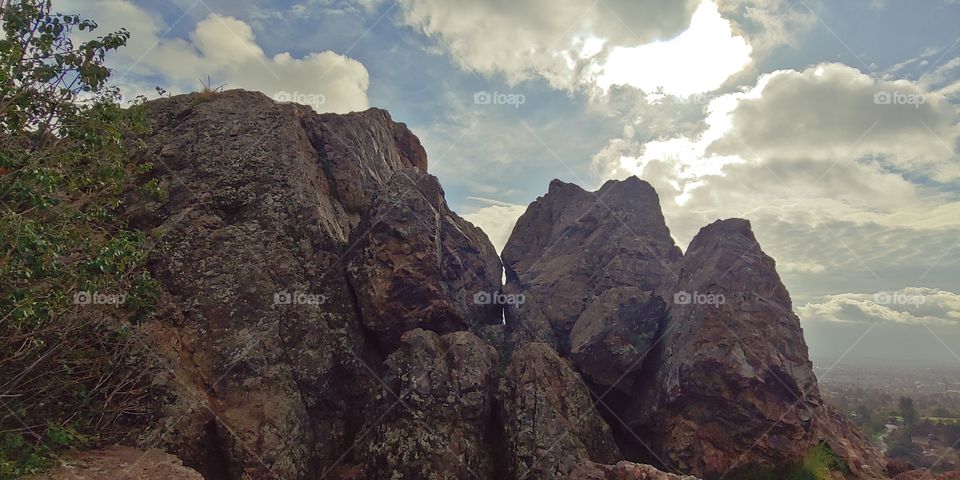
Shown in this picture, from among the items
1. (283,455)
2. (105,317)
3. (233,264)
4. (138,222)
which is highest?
(138,222)

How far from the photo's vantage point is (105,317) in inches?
572

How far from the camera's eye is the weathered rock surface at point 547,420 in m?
15.9

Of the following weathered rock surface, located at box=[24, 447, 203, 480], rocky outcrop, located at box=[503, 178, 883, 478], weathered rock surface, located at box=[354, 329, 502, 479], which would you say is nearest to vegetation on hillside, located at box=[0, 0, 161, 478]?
weathered rock surface, located at box=[24, 447, 203, 480]

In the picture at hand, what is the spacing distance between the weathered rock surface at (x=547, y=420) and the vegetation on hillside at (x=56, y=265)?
1230cm

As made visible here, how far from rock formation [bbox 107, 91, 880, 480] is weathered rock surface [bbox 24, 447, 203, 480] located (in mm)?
843

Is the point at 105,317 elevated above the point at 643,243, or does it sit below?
below

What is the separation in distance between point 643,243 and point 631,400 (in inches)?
465

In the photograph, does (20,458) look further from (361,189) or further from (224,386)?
(361,189)

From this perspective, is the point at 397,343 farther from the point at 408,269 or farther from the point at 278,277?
the point at 278,277

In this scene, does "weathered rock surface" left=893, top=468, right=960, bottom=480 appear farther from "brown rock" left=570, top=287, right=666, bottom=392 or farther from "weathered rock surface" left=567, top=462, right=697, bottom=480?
"weathered rock surface" left=567, top=462, right=697, bottom=480

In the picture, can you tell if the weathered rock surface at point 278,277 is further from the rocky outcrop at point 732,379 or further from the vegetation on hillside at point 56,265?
the rocky outcrop at point 732,379

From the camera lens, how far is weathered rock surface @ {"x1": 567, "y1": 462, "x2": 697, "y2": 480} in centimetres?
1238

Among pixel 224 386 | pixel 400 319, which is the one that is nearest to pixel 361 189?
pixel 400 319

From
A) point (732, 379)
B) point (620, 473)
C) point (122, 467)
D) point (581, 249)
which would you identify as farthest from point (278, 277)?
point (581, 249)
